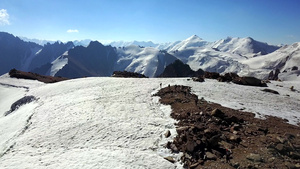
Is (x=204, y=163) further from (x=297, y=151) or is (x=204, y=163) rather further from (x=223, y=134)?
(x=297, y=151)

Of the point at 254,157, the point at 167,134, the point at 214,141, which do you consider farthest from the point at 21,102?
the point at 254,157

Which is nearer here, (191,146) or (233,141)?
(191,146)

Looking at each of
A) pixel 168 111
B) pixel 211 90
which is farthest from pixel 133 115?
pixel 211 90

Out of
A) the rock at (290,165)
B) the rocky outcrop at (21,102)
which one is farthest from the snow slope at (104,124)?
the rock at (290,165)

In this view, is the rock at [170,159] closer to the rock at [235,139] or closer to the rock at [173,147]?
the rock at [173,147]

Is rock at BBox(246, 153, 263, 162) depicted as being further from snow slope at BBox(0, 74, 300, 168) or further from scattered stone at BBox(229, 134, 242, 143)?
snow slope at BBox(0, 74, 300, 168)

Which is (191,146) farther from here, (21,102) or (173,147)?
(21,102)
